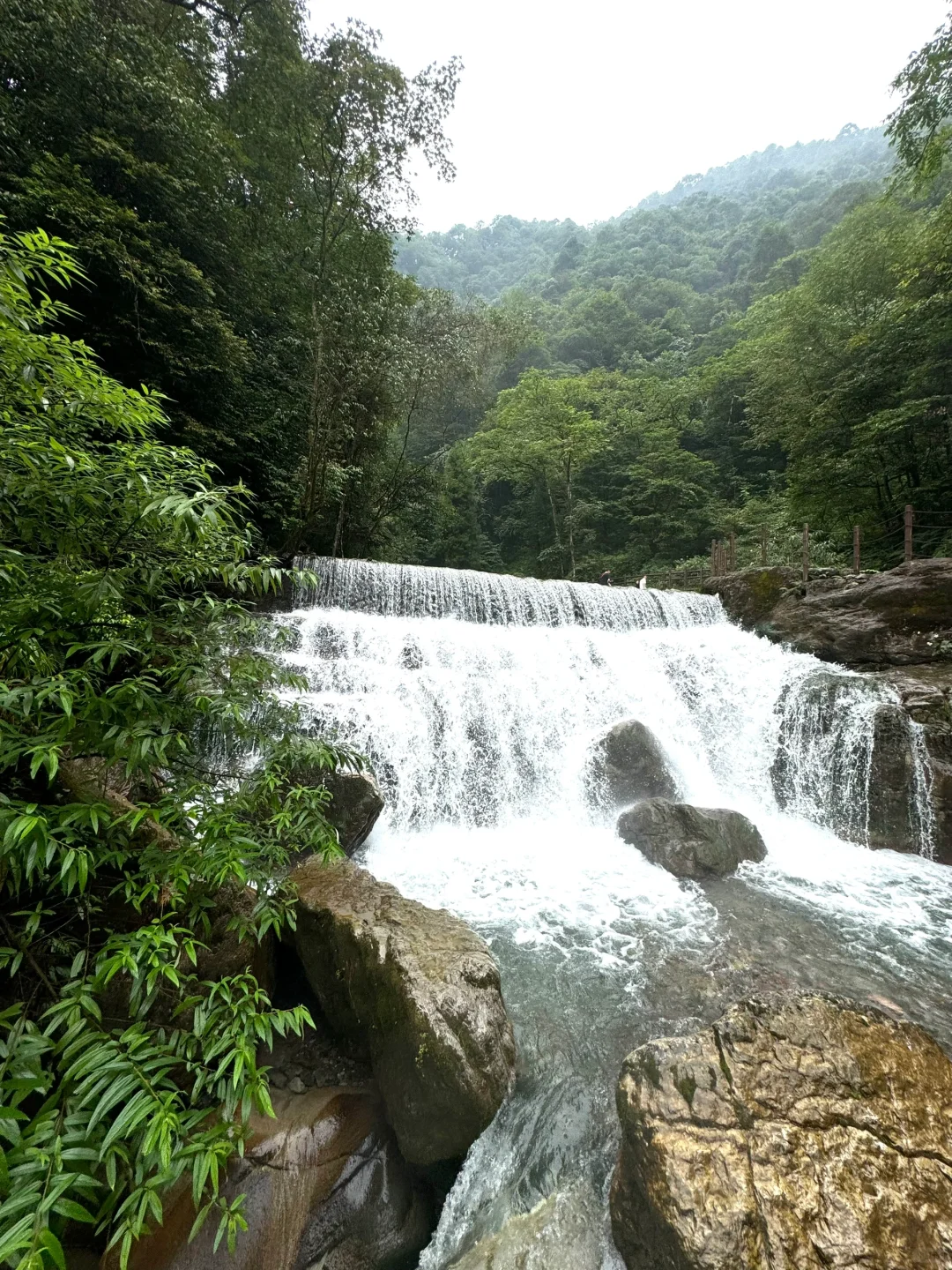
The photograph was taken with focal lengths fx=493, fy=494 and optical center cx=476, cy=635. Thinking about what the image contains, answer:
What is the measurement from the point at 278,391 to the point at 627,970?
13054 mm

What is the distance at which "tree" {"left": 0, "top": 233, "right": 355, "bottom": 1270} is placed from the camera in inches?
53.6

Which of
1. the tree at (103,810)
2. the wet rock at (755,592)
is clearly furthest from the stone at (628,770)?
the wet rock at (755,592)

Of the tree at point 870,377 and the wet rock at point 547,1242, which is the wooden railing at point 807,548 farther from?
the wet rock at point 547,1242

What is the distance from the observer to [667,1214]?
187cm

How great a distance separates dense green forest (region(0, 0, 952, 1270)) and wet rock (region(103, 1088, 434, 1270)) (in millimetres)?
157

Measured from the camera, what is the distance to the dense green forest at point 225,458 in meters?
1.64

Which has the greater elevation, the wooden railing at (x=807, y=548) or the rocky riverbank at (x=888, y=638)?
the wooden railing at (x=807, y=548)

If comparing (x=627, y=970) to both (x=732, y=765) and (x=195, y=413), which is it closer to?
(x=732, y=765)

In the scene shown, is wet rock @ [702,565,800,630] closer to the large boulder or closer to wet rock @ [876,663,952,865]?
wet rock @ [876,663,952,865]

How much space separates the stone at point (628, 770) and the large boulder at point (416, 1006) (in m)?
3.97

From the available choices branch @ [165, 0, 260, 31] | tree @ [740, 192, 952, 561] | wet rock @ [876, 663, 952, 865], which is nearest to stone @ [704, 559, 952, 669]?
wet rock @ [876, 663, 952, 865]

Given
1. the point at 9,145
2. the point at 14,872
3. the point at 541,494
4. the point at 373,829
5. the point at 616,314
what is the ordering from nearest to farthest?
1. the point at 14,872
2. the point at 373,829
3. the point at 9,145
4. the point at 541,494
5. the point at 616,314

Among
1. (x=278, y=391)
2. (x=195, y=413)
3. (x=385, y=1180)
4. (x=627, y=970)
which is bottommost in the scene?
(x=385, y=1180)

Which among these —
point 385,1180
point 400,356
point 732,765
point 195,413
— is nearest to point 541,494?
point 400,356
